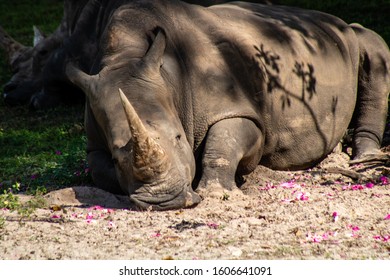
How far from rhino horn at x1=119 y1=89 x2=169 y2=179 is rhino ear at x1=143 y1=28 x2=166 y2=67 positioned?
3.04ft

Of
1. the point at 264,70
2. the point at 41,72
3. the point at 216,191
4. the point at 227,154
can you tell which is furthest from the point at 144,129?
the point at 41,72

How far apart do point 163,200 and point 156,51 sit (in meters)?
1.34

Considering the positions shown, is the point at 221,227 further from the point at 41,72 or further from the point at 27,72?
the point at 27,72

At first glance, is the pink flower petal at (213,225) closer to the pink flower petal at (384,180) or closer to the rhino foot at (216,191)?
the rhino foot at (216,191)

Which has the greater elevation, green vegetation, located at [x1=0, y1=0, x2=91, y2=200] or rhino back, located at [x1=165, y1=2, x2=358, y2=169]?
rhino back, located at [x1=165, y1=2, x2=358, y2=169]

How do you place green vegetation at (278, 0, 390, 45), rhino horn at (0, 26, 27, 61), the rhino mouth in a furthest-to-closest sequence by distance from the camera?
rhino horn at (0, 26, 27, 61)
green vegetation at (278, 0, 390, 45)
the rhino mouth

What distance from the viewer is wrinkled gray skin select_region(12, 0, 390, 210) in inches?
271

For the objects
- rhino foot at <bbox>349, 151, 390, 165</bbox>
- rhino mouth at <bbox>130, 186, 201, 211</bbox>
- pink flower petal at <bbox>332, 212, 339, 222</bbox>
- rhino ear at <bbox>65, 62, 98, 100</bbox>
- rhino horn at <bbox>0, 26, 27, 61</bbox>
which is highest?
rhino ear at <bbox>65, 62, 98, 100</bbox>

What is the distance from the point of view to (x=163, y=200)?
6.77m

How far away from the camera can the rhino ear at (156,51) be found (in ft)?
24.2

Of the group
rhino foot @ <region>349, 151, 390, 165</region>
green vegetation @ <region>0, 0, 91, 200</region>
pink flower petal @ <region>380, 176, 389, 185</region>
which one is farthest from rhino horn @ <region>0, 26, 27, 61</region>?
pink flower petal @ <region>380, 176, 389, 185</region>

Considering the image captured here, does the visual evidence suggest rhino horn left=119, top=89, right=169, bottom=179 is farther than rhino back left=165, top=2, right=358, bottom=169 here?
No

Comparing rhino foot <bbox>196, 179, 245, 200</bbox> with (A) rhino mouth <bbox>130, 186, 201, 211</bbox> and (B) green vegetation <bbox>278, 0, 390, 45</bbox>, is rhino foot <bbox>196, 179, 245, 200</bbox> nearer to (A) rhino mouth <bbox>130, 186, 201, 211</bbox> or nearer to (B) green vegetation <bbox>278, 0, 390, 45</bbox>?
(A) rhino mouth <bbox>130, 186, 201, 211</bbox>

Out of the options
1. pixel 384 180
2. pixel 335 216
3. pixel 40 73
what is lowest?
pixel 40 73
